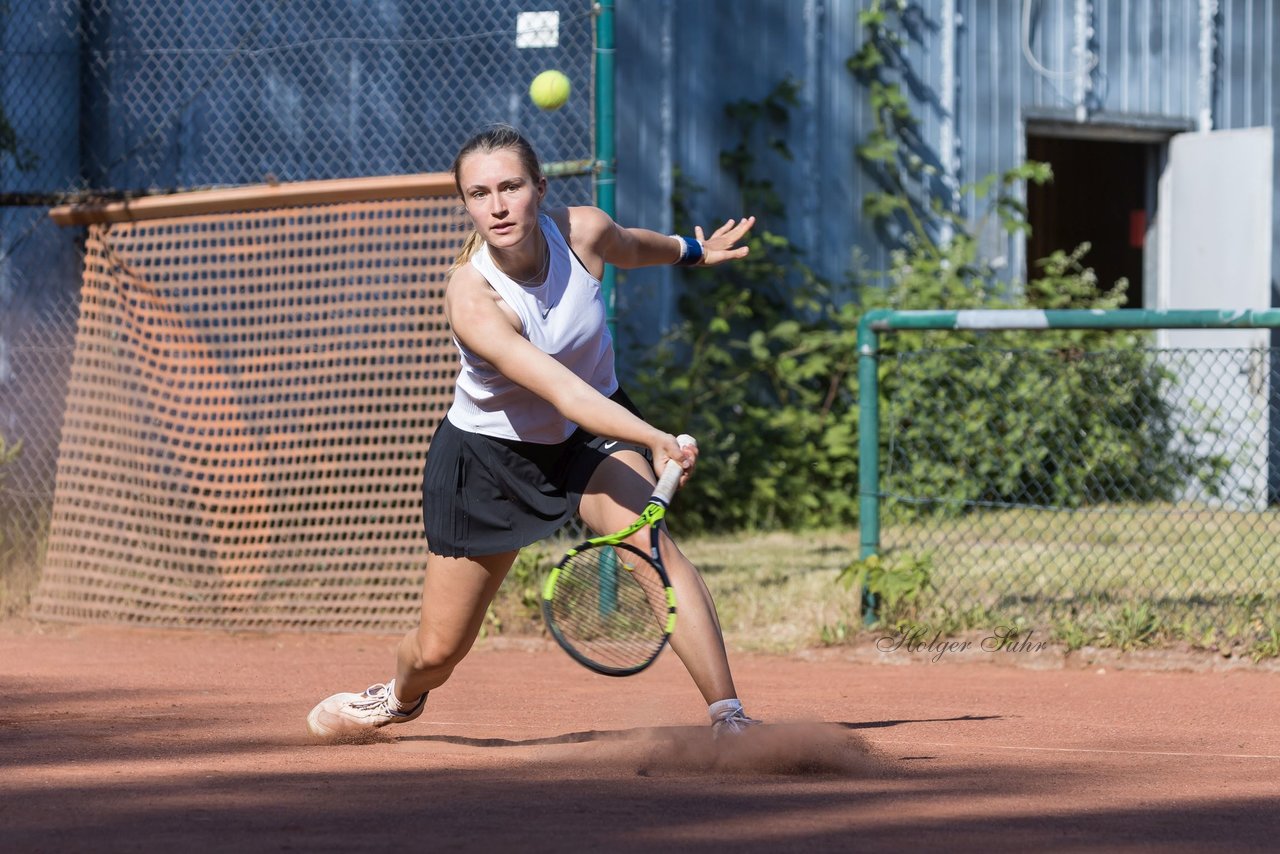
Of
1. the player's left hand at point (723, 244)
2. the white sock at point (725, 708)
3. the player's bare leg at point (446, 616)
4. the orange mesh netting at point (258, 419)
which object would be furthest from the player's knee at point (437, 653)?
the orange mesh netting at point (258, 419)

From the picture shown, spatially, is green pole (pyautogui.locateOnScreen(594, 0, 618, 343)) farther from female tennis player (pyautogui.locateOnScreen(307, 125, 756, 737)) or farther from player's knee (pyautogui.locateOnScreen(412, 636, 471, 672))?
player's knee (pyautogui.locateOnScreen(412, 636, 471, 672))

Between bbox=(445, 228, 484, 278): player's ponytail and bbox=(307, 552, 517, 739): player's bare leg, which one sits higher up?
bbox=(445, 228, 484, 278): player's ponytail

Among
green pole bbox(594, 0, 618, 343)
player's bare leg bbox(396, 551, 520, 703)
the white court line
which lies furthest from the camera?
green pole bbox(594, 0, 618, 343)

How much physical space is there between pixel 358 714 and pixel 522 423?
1.15 m

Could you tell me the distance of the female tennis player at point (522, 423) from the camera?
4.73 meters

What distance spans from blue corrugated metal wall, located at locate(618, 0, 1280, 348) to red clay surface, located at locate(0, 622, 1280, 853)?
4.61 meters

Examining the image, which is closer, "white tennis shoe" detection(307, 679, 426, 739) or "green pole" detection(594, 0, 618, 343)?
"white tennis shoe" detection(307, 679, 426, 739)

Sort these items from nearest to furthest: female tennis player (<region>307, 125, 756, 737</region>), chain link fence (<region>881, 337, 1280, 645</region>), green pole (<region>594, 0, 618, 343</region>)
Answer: female tennis player (<region>307, 125, 756, 737</region>) → green pole (<region>594, 0, 618, 343</region>) → chain link fence (<region>881, 337, 1280, 645</region>)

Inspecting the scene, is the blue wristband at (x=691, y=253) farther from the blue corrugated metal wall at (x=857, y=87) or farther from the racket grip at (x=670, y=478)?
the blue corrugated metal wall at (x=857, y=87)

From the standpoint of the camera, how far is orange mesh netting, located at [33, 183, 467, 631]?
8203 mm

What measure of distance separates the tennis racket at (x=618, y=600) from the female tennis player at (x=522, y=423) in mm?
136

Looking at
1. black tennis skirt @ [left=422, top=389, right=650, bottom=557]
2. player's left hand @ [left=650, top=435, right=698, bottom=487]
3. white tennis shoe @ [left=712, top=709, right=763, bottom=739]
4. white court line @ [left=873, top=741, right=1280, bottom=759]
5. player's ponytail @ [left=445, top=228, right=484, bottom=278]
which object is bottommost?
white court line @ [left=873, top=741, right=1280, bottom=759]

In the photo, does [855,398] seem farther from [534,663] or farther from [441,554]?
[441,554]

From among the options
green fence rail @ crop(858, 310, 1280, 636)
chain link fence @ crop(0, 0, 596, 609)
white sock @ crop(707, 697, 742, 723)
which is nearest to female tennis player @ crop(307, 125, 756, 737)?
white sock @ crop(707, 697, 742, 723)
